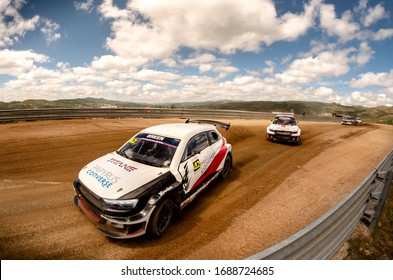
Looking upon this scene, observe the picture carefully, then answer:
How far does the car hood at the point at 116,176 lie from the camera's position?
Result: 3.70 meters

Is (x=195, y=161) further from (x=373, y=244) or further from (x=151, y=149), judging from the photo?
(x=373, y=244)

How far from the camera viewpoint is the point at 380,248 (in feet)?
14.0

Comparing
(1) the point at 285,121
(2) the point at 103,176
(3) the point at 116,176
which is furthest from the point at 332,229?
(1) the point at 285,121

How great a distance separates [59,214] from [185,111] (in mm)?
17807

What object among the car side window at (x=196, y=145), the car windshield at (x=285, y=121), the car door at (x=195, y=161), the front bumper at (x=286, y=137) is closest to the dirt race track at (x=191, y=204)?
the car door at (x=195, y=161)

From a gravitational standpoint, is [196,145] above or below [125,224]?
above

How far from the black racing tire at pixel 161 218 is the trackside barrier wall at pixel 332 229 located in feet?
6.57

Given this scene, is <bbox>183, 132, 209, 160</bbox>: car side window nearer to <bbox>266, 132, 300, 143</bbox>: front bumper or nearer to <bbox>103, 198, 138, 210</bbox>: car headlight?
<bbox>103, 198, 138, 210</bbox>: car headlight

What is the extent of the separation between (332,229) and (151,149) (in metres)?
3.76

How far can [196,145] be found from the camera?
5.29m

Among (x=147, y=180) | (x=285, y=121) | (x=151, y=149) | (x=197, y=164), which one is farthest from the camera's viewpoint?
(x=285, y=121)

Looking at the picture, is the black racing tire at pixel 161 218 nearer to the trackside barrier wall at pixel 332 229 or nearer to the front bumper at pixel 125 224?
the front bumper at pixel 125 224

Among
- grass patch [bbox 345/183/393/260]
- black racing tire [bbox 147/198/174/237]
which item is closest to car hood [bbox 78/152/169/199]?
black racing tire [bbox 147/198/174/237]
